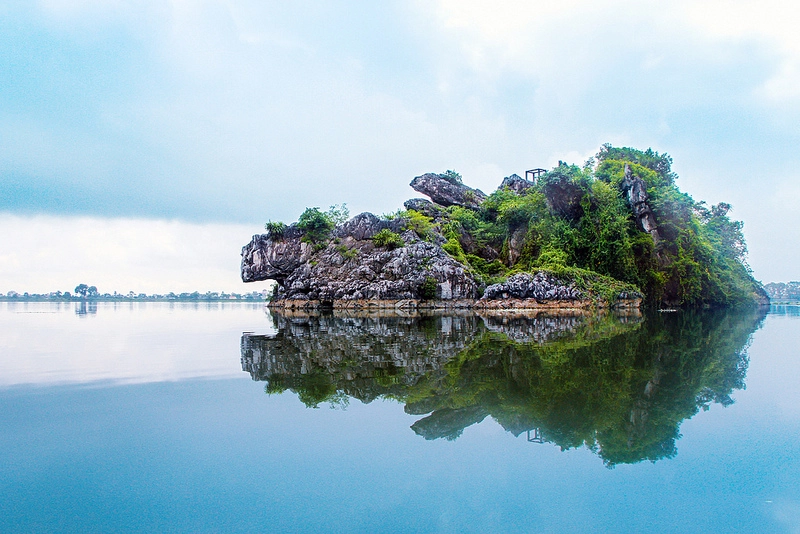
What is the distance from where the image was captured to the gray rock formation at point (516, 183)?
5077cm

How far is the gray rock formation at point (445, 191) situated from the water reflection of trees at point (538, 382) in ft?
135

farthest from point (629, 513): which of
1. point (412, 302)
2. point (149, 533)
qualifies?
point (412, 302)

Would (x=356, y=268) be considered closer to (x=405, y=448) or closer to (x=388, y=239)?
(x=388, y=239)

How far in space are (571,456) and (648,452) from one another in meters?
0.64

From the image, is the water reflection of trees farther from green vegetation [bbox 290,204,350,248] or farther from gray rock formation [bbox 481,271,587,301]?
green vegetation [bbox 290,204,350,248]

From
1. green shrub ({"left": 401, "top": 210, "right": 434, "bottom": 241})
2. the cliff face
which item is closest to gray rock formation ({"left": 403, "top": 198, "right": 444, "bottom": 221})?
the cliff face

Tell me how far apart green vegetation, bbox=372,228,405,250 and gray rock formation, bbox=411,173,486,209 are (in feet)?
49.3

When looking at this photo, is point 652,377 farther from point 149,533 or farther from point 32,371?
point 32,371

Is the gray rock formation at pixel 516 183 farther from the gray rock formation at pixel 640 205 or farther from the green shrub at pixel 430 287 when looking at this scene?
the green shrub at pixel 430 287

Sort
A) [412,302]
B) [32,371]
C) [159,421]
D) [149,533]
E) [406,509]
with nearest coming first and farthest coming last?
[149,533] < [406,509] < [159,421] < [32,371] < [412,302]

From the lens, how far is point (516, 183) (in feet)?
168

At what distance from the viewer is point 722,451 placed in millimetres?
3656

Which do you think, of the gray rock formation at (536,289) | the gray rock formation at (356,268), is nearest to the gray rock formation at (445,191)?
the gray rock formation at (356,268)

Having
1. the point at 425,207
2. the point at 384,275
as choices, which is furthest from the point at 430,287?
the point at 425,207
